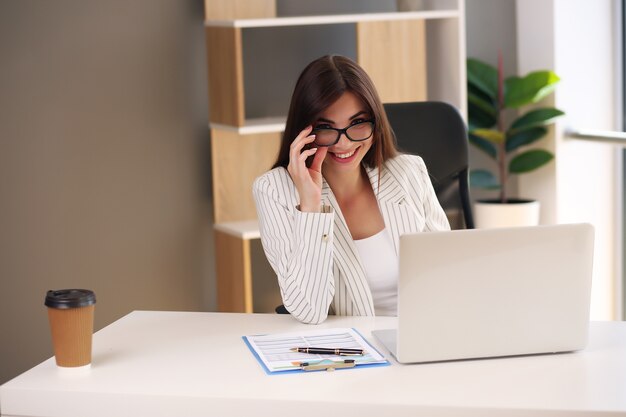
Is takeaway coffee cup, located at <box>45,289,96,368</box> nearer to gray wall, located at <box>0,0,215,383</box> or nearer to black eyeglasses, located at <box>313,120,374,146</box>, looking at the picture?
black eyeglasses, located at <box>313,120,374,146</box>

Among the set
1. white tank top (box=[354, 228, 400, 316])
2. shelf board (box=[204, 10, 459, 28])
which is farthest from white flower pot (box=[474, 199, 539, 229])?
white tank top (box=[354, 228, 400, 316])

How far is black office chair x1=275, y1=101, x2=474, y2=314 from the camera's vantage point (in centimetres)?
278

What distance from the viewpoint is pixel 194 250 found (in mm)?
4027

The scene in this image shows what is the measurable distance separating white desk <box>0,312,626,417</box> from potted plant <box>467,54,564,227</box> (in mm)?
2221

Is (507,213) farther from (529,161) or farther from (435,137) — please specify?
(435,137)

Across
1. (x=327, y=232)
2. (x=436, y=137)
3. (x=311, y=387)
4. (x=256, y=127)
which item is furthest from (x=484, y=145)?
(x=311, y=387)

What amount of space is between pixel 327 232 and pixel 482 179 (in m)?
2.17

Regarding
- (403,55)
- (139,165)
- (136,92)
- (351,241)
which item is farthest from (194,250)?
(351,241)

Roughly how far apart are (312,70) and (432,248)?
31.8 inches

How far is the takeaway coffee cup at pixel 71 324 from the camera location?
5.72 ft

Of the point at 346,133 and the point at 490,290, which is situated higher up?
the point at 346,133

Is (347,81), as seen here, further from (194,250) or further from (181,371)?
(194,250)

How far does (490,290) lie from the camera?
5.74 ft

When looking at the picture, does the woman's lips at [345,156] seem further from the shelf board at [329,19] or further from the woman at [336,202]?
the shelf board at [329,19]
